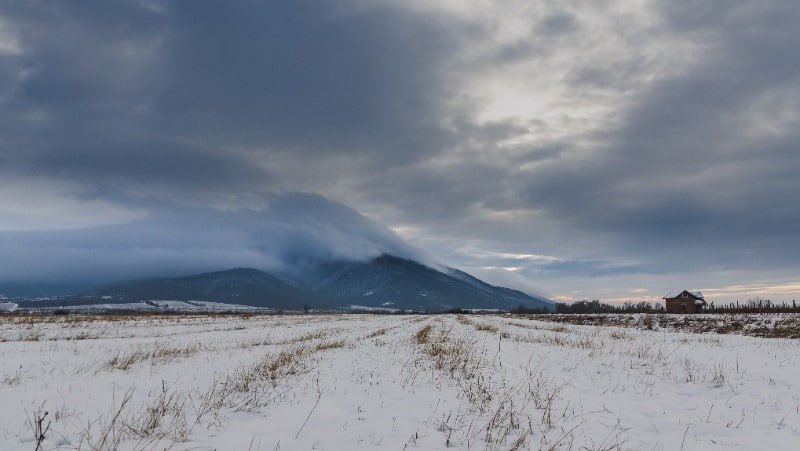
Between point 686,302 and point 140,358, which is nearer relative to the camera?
point 140,358

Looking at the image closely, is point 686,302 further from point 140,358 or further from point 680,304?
point 140,358

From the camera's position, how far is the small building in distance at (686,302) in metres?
117

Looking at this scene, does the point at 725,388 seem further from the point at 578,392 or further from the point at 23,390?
the point at 23,390

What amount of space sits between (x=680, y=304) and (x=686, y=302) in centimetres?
162

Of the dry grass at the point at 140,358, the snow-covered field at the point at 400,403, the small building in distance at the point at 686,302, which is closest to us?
the snow-covered field at the point at 400,403

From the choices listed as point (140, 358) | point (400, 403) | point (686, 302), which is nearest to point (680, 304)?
point (686, 302)

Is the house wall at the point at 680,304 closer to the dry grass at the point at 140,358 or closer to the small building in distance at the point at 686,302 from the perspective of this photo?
the small building in distance at the point at 686,302

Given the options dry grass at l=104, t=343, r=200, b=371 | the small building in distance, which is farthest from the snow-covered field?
the small building in distance

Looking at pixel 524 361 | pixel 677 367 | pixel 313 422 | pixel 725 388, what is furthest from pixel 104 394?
pixel 677 367

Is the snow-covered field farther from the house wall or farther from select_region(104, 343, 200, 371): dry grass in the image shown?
the house wall

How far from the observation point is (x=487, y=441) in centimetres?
628

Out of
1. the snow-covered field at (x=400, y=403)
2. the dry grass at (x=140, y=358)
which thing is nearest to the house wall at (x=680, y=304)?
the snow-covered field at (x=400, y=403)

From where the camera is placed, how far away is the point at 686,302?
394 feet

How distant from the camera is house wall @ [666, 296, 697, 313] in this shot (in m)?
118
